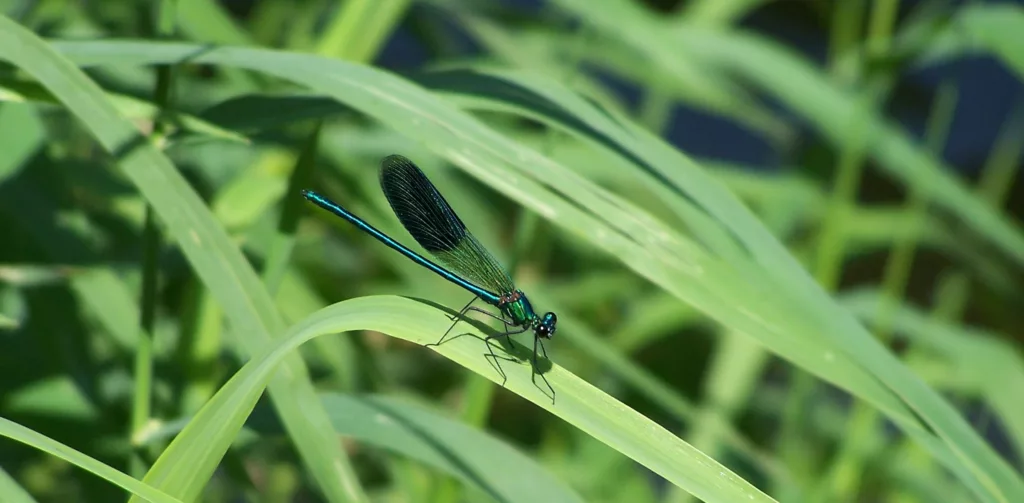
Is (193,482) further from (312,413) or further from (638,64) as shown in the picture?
(638,64)

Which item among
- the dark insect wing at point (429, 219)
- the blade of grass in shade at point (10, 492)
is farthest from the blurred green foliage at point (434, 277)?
the dark insect wing at point (429, 219)

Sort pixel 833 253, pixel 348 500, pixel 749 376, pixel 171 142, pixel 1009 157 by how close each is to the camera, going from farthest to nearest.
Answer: pixel 1009 157 < pixel 749 376 < pixel 833 253 < pixel 171 142 < pixel 348 500

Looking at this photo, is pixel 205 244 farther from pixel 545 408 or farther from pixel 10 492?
pixel 545 408

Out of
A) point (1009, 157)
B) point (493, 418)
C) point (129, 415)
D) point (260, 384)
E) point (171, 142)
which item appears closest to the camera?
point (260, 384)

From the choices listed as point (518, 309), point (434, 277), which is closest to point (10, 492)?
point (518, 309)

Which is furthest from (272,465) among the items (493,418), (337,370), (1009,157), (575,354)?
(1009,157)

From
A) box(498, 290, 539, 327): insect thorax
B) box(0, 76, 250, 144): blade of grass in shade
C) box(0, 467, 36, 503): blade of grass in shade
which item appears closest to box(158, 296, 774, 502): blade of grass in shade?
box(0, 467, 36, 503): blade of grass in shade

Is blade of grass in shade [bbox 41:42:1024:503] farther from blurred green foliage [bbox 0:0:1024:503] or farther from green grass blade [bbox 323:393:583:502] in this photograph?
green grass blade [bbox 323:393:583:502]
